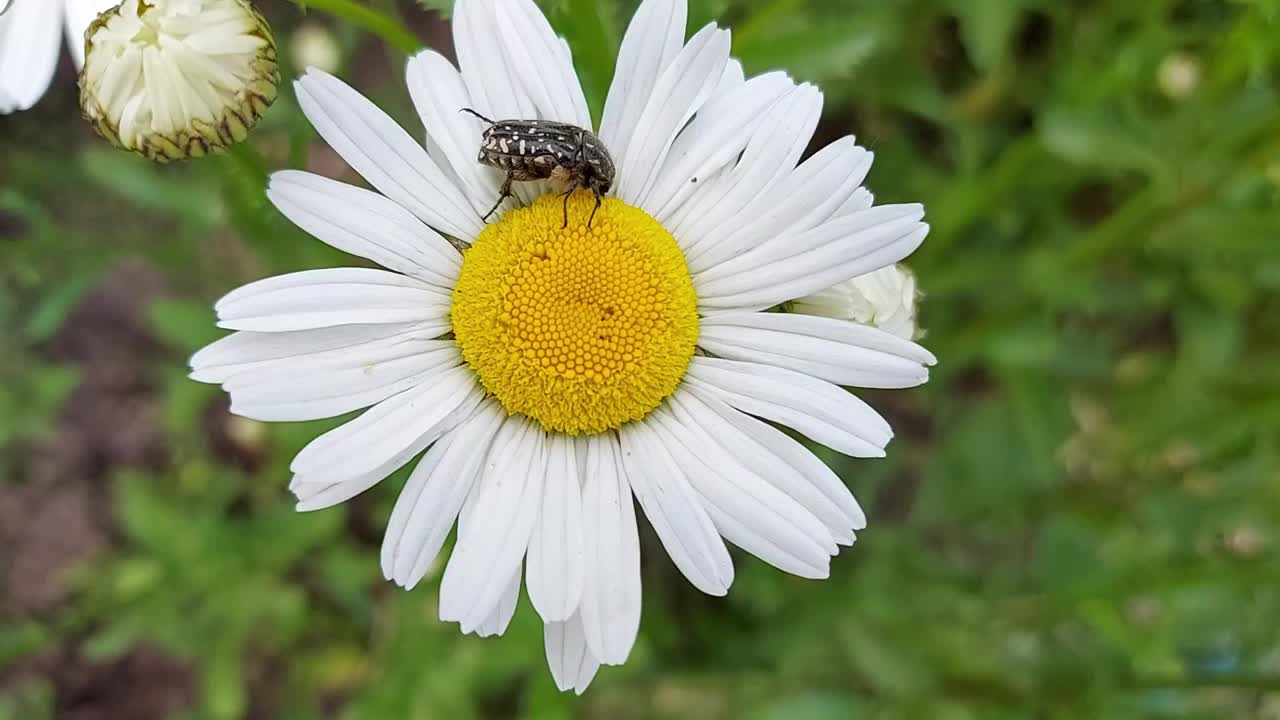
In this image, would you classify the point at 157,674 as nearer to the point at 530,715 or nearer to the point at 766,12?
the point at 530,715

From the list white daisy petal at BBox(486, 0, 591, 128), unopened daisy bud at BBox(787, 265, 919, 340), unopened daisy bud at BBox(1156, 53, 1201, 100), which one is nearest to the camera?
white daisy petal at BBox(486, 0, 591, 128)

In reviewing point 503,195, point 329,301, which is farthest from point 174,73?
point 503,195

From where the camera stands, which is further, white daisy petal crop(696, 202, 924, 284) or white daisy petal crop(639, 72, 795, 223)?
white daisy petal crop(639, 72, 795, 223)

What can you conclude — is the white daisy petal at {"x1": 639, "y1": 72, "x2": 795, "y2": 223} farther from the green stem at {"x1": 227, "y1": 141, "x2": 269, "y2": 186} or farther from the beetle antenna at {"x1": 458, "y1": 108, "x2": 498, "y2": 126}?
the green stem at {"x1": 227, "y1": 141, "x2": 269, "y2": 186}

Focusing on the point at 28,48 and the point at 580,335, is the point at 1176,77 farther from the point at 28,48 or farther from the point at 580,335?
the point at 28,48

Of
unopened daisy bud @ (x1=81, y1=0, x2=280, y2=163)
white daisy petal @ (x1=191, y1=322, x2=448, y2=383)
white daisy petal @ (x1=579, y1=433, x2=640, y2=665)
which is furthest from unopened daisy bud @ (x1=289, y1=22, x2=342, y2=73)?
white daisy petal @ (x1=579, y1=433, x2=640, y2=665)

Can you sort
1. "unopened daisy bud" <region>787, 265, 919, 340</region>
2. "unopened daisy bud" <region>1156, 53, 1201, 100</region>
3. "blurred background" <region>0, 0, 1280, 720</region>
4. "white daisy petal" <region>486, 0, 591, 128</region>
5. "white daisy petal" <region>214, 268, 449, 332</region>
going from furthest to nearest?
Result: "unopened daisy bud" <region>1156, 53, 1201, 100</region> < "blurred background" <region>0, 0, 1280, 720</region> < "unopened daisy bud" <region>787, 265, 919, 340</region> < "white daisy petal" <region>486, 0, 591, 128</region> < "white daisy petal" <region>214, 268, 449, 332</region>

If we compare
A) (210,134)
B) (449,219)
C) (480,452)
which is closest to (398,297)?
(449,219)
